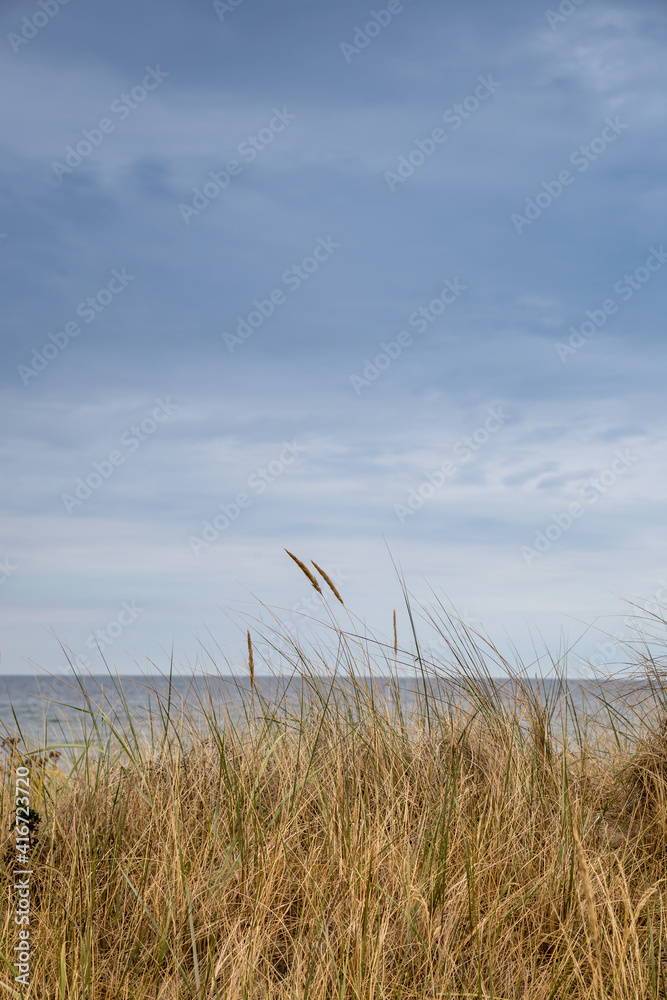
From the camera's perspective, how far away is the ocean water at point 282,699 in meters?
3.54

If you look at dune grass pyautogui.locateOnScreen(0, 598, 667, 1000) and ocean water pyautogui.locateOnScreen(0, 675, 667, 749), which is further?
ocean water pyautogui.locateOnScreen(0, 675, 667, 749)

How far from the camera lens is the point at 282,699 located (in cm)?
Result: 372

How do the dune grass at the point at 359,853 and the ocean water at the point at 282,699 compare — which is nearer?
the dune grass at the point at 359,853

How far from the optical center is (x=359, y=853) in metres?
2.50

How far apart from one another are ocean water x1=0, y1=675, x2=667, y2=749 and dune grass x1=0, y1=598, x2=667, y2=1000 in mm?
23

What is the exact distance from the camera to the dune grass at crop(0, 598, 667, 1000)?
219 centimetres

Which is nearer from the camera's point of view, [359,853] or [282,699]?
[359,853]

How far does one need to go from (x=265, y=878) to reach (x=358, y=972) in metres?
0.58

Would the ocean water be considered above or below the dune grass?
above

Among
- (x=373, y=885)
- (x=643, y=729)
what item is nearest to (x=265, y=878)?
(x=373, y=885)

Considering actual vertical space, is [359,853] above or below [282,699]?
below

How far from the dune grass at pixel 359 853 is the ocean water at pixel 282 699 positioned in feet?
0.08

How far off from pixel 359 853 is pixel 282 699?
50.3 inches

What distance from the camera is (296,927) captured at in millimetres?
2504
